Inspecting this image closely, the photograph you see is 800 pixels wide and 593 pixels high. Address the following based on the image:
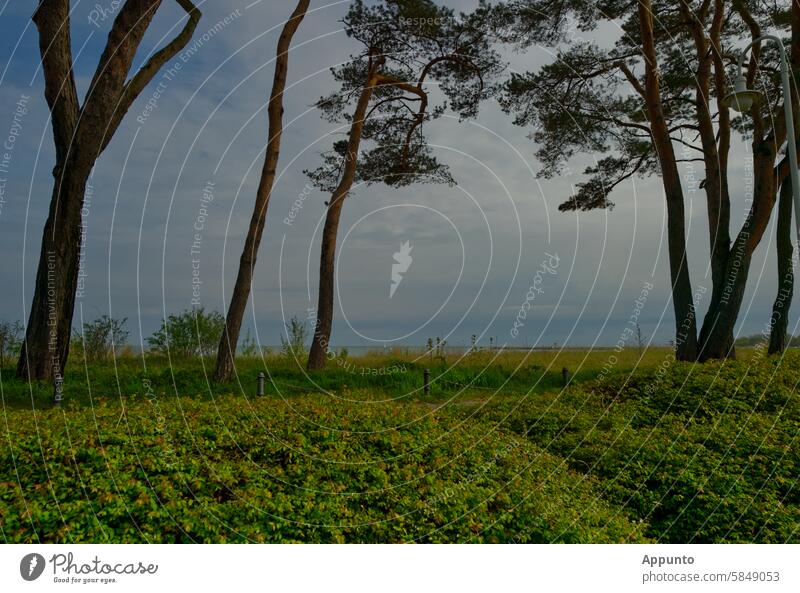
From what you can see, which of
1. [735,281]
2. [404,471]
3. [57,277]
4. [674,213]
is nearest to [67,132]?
[57,277]

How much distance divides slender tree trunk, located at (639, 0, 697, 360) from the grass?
14.0 feet

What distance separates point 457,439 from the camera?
8.34 m

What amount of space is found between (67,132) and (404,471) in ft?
34.4

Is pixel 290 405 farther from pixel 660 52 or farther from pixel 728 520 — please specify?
pixel 660 52

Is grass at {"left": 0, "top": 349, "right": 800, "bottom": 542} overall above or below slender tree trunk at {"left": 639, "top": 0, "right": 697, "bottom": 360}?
below

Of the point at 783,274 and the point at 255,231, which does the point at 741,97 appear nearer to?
the point at 255,231

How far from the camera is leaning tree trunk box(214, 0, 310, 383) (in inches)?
581

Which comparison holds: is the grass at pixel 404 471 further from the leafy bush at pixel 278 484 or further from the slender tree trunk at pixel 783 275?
the slender tree trunk at pixel 783 275

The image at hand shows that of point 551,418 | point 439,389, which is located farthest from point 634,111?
point 551,418

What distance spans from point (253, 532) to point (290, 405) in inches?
168

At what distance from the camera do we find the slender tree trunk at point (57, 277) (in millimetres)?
12359

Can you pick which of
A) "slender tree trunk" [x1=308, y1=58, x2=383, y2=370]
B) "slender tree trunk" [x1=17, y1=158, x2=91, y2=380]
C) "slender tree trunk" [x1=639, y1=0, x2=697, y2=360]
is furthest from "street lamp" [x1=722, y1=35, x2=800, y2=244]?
"slender tree trunk" [x1=17, y1=158, x2=91, y2=380]

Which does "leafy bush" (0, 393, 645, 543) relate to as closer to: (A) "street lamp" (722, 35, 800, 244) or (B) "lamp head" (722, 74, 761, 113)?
(A) "street lamp" (722, 35, 800, 244)
